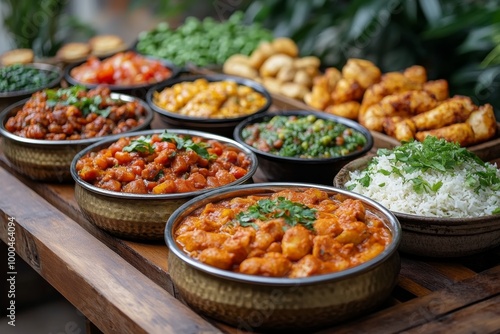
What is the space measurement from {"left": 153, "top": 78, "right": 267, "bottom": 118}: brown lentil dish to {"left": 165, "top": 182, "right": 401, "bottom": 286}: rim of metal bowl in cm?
110


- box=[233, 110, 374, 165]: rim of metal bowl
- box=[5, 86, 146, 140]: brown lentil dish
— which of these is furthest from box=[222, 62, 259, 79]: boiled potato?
box=[5, 86, 146, 140]: brown lentil dish

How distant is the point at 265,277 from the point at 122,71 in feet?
8.60

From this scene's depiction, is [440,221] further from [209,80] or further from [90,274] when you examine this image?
[209,80]

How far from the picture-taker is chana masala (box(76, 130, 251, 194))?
→ 251 cm

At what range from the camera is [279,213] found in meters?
2.09

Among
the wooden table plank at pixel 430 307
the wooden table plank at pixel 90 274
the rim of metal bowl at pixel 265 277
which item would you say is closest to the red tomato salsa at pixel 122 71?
the wooden table plank at pixel 90 274

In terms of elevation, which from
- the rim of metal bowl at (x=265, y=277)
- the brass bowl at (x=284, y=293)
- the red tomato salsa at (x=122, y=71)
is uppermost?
the red tomato salsa at (x=122, y=71)

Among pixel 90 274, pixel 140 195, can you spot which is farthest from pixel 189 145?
pixel 90 274

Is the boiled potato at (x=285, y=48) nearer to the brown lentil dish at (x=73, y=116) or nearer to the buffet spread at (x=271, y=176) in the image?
the buffet spread at (x=271, y=176)

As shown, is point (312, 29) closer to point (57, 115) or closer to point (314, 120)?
point (314, 120)

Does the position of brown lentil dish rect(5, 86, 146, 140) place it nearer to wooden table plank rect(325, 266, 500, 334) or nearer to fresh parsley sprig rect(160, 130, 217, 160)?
fresh parsley sprig rect(160, 130, 217, 160)

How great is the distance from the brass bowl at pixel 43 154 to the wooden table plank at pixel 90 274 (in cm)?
12

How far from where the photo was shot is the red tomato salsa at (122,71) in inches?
161

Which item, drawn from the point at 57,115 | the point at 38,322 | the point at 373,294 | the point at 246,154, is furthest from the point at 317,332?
the point at 38,322
